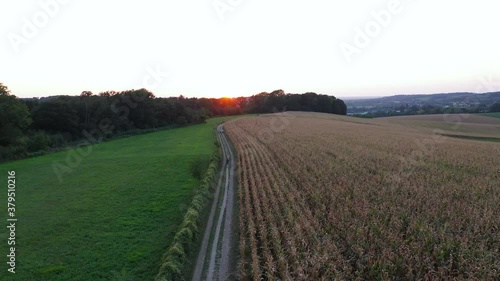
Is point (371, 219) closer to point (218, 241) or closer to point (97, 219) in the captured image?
point (218, 241)

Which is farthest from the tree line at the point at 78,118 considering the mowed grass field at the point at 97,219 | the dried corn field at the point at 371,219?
the dried corn field at the point at 371,219

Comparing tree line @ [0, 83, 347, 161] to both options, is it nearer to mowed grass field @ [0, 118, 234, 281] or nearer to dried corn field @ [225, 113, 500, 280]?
mowed grass field @ [0, 118, 234, 281]

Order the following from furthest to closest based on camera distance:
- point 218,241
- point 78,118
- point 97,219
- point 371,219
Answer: point 78,118, point 97,219, point 218,241, point 371,219

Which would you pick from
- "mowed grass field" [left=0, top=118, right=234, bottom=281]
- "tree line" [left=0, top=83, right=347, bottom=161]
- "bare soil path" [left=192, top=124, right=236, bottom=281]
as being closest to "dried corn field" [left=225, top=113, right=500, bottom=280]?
"bare soil path" [left=192, top=124, right=236, bottom=281]

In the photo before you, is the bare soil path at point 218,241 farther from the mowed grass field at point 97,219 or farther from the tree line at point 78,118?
the tree line at point 78,118

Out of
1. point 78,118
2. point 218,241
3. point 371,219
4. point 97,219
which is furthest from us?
point 78,118

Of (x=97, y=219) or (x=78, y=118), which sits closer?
(x=97, y=219)

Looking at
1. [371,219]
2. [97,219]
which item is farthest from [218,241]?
[97,219]

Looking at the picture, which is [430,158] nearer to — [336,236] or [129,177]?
[336,236]
